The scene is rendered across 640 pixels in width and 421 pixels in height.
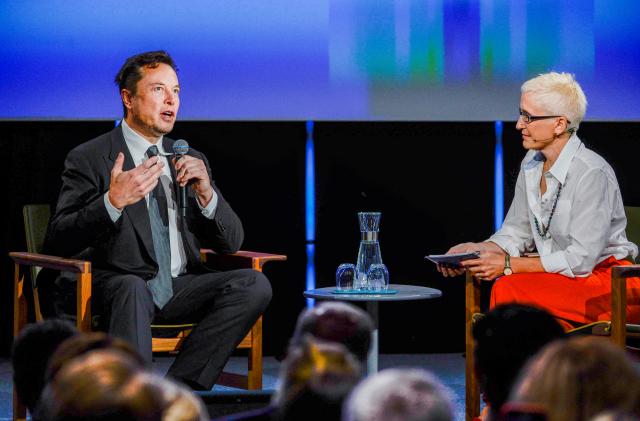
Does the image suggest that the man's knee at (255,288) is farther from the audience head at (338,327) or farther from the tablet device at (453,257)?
the audience head at (338,327)

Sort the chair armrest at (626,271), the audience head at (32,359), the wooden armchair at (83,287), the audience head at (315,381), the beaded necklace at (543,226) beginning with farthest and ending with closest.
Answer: the beaded necklace at (543,226) → the wooden armchair at (83,287) → the chair armrest at (626,271) → the audience head at (32,359) → the audience head at (315,381)

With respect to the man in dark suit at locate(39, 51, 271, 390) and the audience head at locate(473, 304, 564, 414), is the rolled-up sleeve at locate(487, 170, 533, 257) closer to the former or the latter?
the man in dark suit at locate(39, 51, 271, 390)

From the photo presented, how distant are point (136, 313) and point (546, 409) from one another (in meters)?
2.34

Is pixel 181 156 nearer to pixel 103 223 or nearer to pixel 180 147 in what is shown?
pixel 180 147

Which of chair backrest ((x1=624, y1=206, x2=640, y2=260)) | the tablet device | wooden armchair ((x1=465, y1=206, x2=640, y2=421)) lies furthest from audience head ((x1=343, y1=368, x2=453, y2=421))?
chair backrest ((x1=624, y1=206, x2=640, y2=260))

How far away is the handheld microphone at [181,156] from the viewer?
3.77 m

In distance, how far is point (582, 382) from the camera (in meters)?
1.24

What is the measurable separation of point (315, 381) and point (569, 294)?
7.76 feet

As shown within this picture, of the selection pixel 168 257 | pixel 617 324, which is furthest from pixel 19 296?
pixel 617 324

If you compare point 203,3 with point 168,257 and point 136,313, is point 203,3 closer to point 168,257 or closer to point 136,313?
point 168,257

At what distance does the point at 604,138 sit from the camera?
528cm

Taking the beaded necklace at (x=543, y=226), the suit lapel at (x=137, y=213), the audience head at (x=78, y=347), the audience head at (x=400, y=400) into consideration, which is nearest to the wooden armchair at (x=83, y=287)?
the suit lapel at (x=137, y=213)

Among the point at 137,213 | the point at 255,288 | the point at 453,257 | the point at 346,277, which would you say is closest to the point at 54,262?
the point at 137,213

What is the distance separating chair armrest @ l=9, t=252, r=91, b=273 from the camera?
11.2 ft
